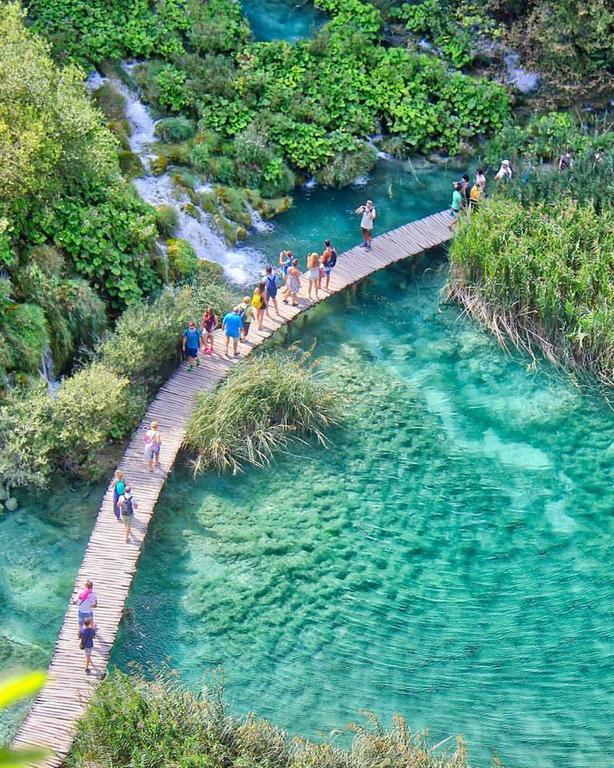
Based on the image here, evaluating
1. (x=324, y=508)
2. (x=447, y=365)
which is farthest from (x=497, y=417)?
(x=324, y=508)

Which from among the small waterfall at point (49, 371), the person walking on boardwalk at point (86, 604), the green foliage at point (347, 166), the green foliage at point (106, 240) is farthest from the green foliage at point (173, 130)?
the person walking on boardwalk at point (86, 604)

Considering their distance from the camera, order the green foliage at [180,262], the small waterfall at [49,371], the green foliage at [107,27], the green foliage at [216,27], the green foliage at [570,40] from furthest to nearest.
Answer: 1. the green foliage at [216,27]
2. the green foliage at [570,40]
3. the green foliage at [107,27]
4. the green foliage at [180,262]
5. the small waterfall at [49,371]

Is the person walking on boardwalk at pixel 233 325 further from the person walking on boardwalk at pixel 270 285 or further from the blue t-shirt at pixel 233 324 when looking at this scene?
the person walking on boardwalk at pixel 270 285

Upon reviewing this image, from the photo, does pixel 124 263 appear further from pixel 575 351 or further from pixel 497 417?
pixel 575 351

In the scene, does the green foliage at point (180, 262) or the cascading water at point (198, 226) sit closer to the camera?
the green foliage at point (180, 262)

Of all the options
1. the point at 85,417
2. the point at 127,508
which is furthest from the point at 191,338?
the point at 127,508

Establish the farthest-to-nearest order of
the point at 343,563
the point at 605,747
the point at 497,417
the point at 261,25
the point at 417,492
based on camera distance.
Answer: the point at 261,25
the point at 497,417
the point at 417,492
the point at 343,563
the point at 605,747

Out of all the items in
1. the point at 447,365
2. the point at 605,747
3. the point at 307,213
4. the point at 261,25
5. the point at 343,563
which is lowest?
→ the point at 605,747

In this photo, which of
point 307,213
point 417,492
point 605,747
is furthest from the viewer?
point 307,213
